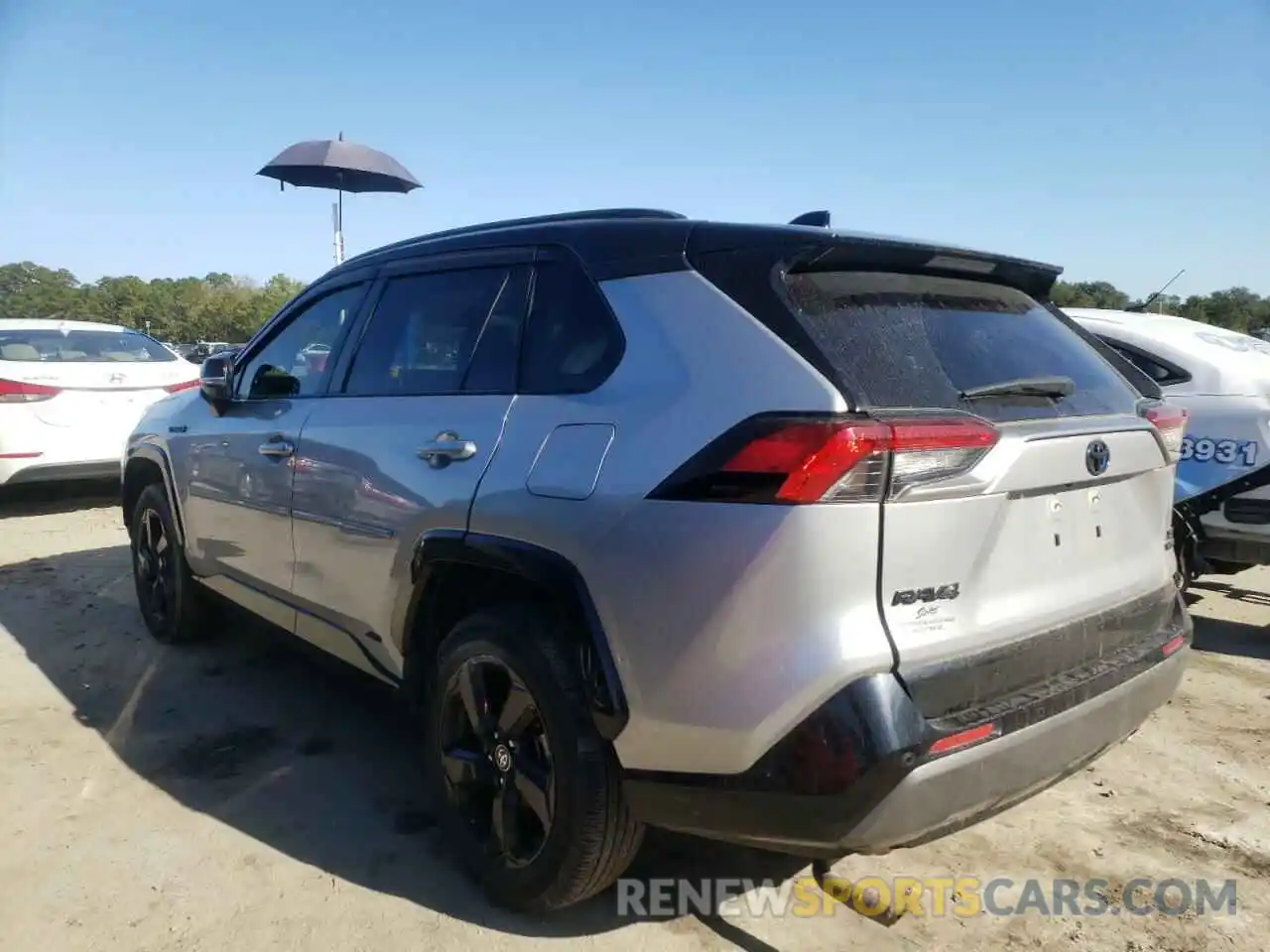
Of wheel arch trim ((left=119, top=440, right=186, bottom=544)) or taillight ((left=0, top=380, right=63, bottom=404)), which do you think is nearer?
wheel arch trim ((left=119, top=440, right=186, bottom=544))

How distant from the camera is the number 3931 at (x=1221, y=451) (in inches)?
182

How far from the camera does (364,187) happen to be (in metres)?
12.3

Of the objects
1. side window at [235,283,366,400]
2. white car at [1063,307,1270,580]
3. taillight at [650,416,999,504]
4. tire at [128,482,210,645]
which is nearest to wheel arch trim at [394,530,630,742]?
taillight at [650,416,999,504]

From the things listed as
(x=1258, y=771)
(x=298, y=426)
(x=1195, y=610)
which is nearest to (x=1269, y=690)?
(x=1258, y=771)

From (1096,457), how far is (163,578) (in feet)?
14.0

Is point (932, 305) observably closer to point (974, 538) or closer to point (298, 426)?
point (974, 538)

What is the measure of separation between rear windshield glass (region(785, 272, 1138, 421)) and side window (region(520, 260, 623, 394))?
1.66 feet

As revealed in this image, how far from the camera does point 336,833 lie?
289cm

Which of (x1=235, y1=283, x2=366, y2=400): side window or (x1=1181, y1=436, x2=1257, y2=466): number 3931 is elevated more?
(x1=235, y1=283, x2=366, y2=400): side window

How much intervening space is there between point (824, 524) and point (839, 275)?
68cm

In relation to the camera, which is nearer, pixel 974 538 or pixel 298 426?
pixel 974 538

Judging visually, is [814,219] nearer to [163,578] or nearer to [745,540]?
[745,540]

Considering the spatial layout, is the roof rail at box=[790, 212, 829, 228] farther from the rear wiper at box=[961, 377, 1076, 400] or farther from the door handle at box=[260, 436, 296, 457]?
the door handle at box=[260, 436, 296, 457]

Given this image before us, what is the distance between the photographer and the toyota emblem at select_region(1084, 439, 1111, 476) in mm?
2180
